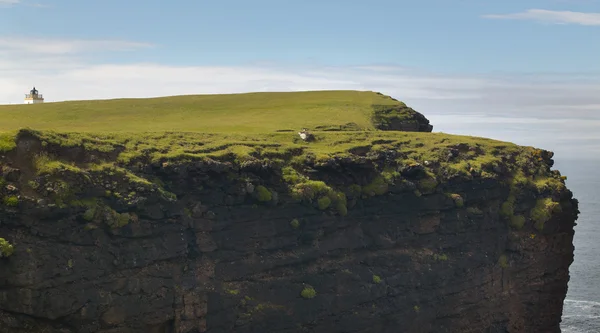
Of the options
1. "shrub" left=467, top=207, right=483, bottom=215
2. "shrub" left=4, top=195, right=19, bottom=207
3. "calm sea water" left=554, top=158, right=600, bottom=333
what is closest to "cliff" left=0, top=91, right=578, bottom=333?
"shrub" left=4, top=195, right=19, bottom=207

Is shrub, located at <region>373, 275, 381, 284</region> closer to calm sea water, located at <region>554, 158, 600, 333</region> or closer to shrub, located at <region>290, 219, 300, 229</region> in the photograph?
shrub, located at <region>290, 219, 300, 229</region>

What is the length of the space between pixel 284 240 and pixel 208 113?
1191 inches

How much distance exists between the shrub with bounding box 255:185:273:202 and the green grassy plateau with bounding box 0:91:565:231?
62 millimetres

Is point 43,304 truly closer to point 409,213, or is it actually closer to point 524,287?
point 409,213

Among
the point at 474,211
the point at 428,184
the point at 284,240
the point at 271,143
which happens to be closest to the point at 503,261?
the point at 474,211

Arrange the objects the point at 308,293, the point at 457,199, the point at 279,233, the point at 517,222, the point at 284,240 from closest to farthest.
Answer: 1. the point at 279,233
2. the point at 284,240
3. the point at 308,293
4. the point at 457,199
5. the point at 517,222

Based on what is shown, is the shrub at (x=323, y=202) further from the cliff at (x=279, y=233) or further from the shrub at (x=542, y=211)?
the shrub at (x=542, y=211)

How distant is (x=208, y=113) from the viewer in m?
80.1

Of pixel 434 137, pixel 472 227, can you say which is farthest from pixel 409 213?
pixel 434 137

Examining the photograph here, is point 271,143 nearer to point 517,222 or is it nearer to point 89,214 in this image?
point 89,214

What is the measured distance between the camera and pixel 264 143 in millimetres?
56562

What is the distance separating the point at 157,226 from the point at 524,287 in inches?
1277

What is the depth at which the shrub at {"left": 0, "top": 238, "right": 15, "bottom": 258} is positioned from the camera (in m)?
40.6

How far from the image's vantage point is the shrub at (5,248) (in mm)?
40609
